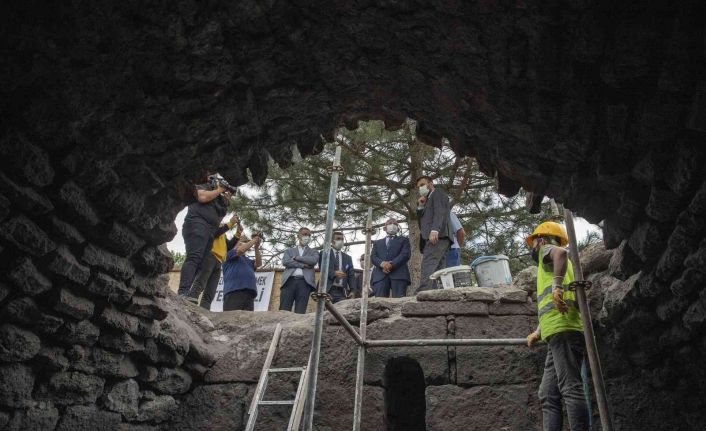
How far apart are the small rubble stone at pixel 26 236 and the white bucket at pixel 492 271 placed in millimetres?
3719

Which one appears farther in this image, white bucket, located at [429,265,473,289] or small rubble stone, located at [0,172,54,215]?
white bucket, located at [429,265,473,289]

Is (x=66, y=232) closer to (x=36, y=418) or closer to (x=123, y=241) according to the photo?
(x=123, y=241)

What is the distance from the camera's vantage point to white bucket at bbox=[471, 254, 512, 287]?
16.1 ft

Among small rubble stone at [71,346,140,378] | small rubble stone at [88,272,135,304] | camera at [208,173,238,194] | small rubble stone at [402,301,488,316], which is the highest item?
camera at [208,173,238,194]

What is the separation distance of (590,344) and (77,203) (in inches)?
114

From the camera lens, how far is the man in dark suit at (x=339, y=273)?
20.1 ft

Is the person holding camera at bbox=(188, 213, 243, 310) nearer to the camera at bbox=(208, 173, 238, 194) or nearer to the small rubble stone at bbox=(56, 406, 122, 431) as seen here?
the camera at bbox=(208, 173, 238, 194)

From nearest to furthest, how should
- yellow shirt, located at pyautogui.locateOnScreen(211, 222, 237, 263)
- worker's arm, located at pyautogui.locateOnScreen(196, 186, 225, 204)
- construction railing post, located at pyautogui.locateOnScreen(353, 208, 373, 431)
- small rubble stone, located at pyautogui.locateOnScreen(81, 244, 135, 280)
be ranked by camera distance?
small rubble stone, located at pyautogui.locateOnScreen(81, 244, 135, 280) → construction railing post, located at pyautogui.locateOnScreen(353, 208, 373, 431) → worker's arm, located at pyautogui.locateOnScreen(196, 186, 225, 204) → yellow shirt, located at pyautogui.locateOnScreen(211, 222, 237, 263)

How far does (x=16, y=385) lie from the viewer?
103 inches

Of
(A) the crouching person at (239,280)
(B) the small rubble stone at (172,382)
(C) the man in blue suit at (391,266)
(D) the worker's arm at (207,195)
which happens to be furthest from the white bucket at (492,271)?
(B) the small rubble stone at (172,382)

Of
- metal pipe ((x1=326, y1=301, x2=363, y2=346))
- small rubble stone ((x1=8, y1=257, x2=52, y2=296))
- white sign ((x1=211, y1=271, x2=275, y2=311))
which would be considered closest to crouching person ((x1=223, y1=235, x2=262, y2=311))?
white sign ((x1=211, y1=271, x2=275, y2=311))

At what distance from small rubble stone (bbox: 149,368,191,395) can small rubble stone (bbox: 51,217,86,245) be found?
147 cm

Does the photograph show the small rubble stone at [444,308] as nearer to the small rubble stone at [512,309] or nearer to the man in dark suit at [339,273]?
the small rubble stone at [512,309]

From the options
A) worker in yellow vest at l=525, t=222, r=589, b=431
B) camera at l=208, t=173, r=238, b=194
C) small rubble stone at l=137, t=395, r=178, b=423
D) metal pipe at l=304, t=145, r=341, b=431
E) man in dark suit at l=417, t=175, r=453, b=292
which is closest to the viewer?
metal pipe at l=304, t=145, r=341, b=431
